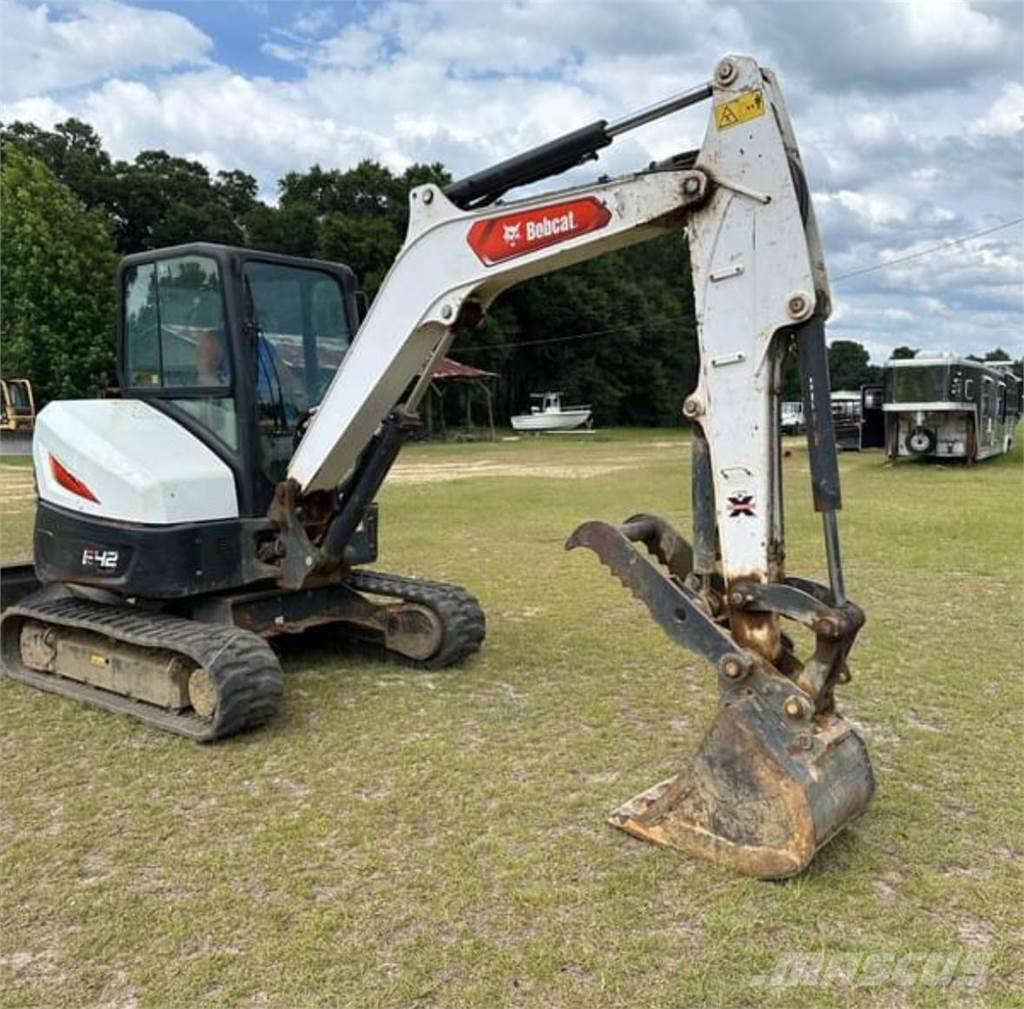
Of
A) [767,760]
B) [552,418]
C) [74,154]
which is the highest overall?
[74,154]

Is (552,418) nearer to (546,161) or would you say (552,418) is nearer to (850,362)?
(546,161)

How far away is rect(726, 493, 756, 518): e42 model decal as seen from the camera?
3.74m

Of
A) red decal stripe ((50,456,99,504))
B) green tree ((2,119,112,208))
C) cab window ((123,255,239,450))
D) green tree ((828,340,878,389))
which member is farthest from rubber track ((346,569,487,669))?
green tree ((828,340,878,389))

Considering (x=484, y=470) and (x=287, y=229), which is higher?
(x=287, y=229)

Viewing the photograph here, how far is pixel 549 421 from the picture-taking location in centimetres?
4659

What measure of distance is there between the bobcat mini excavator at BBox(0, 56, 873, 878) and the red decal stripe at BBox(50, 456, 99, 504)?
22mm

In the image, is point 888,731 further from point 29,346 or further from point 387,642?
point 29,346

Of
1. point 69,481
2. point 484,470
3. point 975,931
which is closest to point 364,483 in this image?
point 69,481

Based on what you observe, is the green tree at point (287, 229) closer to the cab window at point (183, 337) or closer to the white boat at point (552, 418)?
the white boat at point (552, 418)

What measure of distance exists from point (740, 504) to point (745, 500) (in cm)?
3

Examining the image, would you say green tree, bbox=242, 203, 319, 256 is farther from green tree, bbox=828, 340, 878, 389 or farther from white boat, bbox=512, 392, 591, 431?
green tree, bbox=828, 340, 878, 389

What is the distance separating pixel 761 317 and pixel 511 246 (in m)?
1.29

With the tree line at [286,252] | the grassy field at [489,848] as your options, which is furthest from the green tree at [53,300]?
the grassy field at [489,848]

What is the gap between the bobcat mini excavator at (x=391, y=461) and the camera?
3611 millimetres
